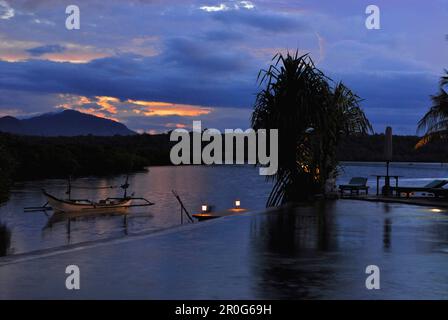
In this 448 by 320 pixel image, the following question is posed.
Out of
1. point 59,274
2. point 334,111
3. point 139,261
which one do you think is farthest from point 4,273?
point 334,111

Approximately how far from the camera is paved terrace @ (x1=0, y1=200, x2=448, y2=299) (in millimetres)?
7125

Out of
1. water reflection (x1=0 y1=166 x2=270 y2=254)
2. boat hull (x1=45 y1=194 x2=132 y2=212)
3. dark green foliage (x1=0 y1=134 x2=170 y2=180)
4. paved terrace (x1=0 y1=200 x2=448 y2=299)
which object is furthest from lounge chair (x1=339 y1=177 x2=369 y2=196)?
dark green foliage (x1=0 y1=134 x2=170 y2=180)

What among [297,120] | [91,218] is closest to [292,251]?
[297,120]

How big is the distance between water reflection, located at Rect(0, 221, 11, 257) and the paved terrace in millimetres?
26985

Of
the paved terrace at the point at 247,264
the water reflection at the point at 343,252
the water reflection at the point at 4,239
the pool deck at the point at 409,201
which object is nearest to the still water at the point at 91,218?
the water reflection at the point at 4,239

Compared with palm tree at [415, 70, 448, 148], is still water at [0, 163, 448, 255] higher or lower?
lower

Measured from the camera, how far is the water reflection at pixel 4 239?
123 ft

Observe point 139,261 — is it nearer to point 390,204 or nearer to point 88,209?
point 390,204

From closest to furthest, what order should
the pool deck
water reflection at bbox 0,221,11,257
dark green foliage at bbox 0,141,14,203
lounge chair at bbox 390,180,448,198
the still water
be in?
the pool deck, lounge chair at bbox 390,180,448,198, water reflection at bbox 0,221,11,257, dark green foliage at bbox 0,141,14,203, the still water

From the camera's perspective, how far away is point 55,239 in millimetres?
46625

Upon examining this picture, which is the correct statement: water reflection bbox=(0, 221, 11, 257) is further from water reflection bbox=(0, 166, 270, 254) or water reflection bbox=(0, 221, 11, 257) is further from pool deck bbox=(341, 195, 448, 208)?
pool deck bbox=(341, 195, 448, 208)

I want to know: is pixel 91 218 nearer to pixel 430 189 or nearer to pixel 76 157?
pixel 430 189
